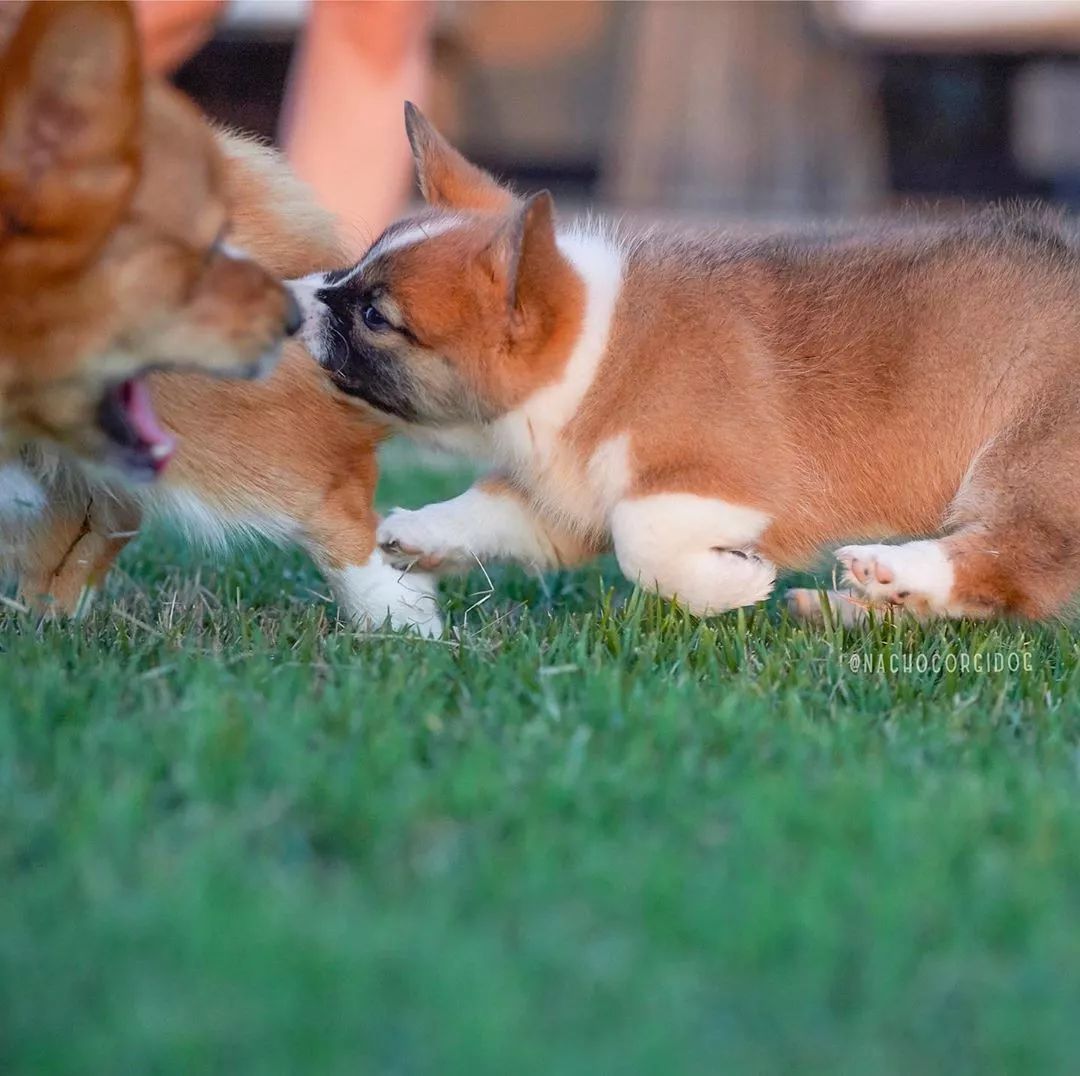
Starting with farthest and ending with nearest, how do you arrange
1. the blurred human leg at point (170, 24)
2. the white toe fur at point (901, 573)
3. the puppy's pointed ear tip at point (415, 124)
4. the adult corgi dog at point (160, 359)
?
the blurred human leg at point (170, 24) < the puppy's pointed ear tip at point (415, 124) < the white toe fur at point (901, 573) < the adult corgi dog at point (160, 359)

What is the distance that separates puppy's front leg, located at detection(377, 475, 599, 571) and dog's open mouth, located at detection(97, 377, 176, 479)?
0.68 m

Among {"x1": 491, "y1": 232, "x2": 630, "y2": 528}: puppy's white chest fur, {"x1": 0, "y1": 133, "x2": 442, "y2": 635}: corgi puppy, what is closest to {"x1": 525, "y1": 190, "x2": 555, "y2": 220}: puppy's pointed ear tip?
{"x1": 491, "y1": 232, "x2": 630, "y2": 528}: puppy's white chest fur

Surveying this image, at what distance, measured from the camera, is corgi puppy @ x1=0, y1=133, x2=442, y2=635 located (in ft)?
9.21

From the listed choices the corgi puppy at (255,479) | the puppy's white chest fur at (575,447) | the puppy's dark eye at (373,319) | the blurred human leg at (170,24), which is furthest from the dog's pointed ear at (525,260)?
the blurred human leg at (170,24)

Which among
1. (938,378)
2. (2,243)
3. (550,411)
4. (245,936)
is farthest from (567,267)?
(245,936)

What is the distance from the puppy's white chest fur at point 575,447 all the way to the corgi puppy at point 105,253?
0.62 meters

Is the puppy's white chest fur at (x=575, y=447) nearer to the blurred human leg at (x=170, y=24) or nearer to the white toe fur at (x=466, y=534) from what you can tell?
the white toe fur at (x=466, y=534)

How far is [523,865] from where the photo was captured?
1.65 metres

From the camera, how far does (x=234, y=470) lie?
2854 mm

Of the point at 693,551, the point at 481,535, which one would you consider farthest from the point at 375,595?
the point at 693,551

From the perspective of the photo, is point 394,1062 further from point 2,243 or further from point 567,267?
point 567,267

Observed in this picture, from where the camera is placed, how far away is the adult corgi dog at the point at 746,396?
2930 millimetres

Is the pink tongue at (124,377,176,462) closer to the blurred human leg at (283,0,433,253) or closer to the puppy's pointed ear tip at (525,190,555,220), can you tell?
the puppy's pointed ear tip at (525,190,555,220)

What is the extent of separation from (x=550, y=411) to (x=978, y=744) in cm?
117
